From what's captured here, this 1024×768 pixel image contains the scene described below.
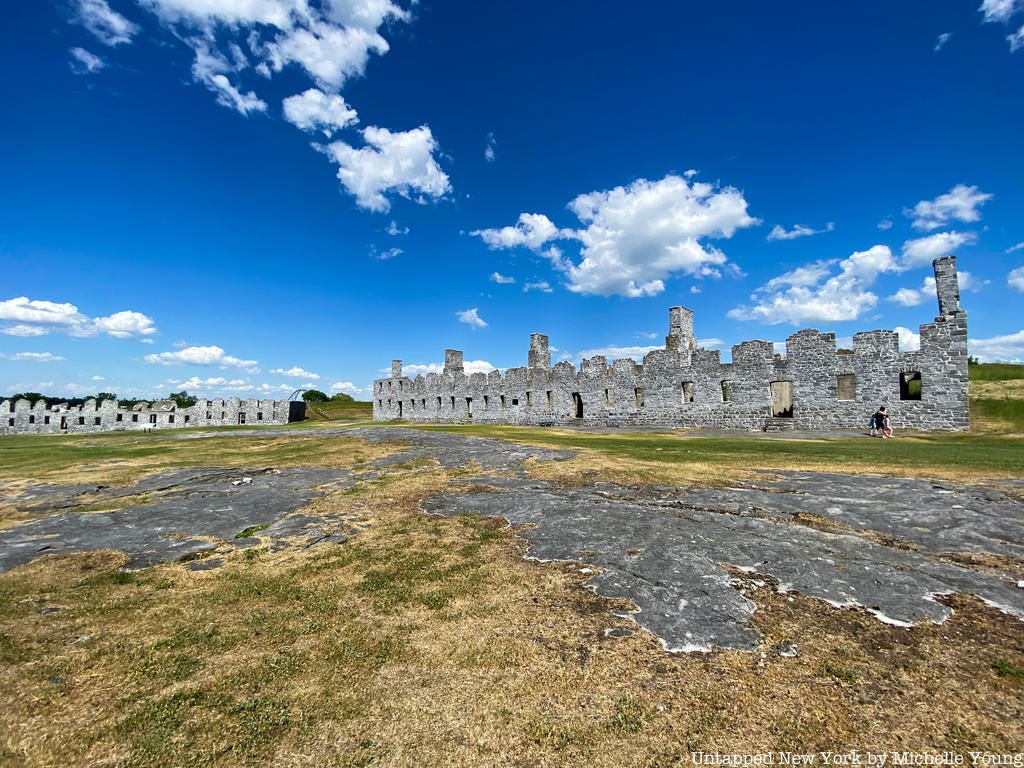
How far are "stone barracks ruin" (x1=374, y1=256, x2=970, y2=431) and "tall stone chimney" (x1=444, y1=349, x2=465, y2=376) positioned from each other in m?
3.59

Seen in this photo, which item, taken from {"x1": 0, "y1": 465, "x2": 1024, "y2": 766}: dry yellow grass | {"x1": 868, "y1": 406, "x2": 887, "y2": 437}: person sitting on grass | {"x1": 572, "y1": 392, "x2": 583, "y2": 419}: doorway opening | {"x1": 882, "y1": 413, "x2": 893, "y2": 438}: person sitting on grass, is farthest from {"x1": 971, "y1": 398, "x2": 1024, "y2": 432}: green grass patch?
{"x1": 0, "y1": 465, "x2": 1024, "y2": 766}: dry yellow grass

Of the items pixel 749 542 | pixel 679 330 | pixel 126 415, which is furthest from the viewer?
pixel 126 415

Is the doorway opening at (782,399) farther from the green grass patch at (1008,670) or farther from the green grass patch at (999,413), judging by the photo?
the green grass patch at (1008,670)

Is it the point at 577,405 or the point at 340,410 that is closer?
the point at 577,405

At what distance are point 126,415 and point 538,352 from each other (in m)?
40.5

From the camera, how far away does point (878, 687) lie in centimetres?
312

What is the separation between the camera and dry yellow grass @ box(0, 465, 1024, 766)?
268cm

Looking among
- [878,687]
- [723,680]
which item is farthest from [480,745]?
[878,687]

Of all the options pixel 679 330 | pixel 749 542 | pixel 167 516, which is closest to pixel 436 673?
pixel 749 542

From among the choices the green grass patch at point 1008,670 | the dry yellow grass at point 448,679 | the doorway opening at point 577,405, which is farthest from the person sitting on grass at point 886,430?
the green grass patch at point 1008,670

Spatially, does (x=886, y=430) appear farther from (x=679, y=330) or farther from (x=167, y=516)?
(x=167, y=516)

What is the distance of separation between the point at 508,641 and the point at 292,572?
119 inches

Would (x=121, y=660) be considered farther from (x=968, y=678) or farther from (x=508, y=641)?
(x=968, y=678)

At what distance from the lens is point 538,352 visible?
131 feet
